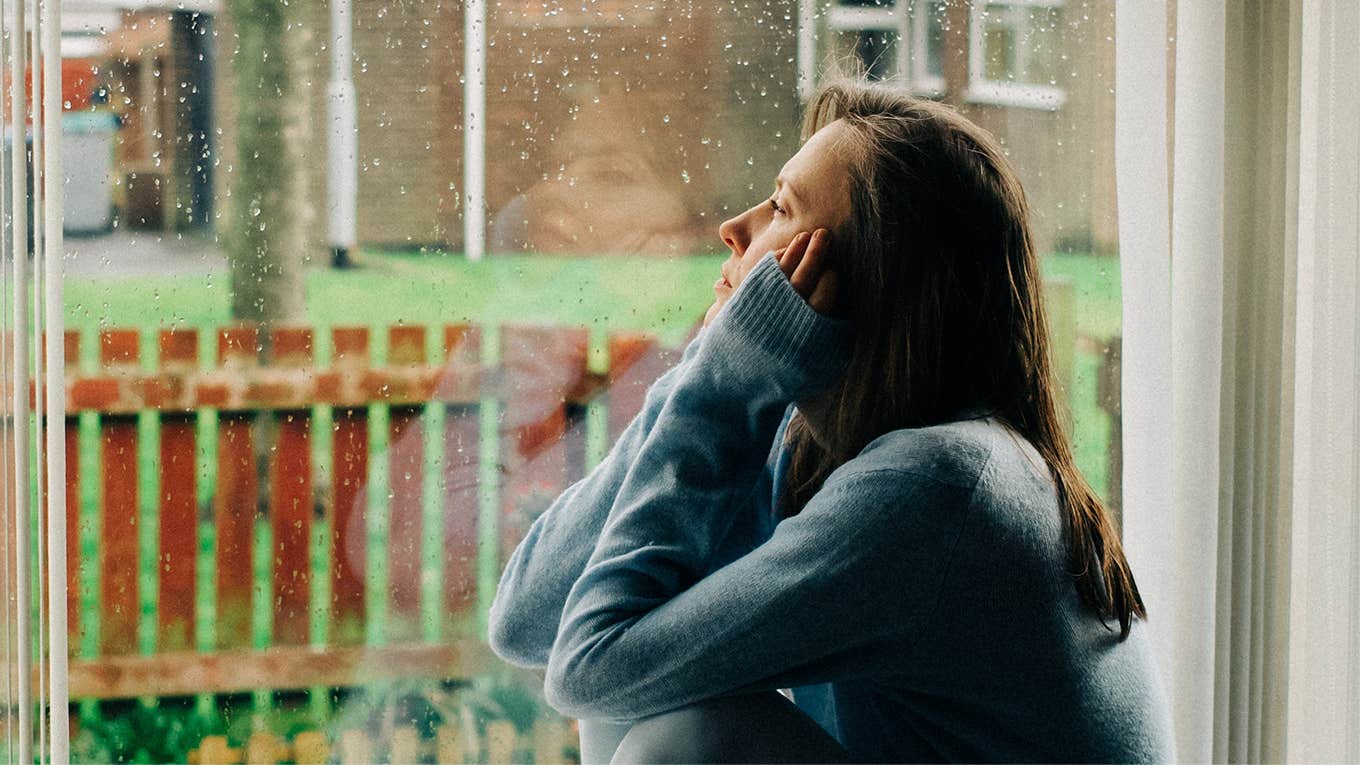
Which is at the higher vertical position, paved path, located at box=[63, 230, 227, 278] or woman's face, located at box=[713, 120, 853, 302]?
woman's face, located at box=[713, 120, 853, 302]

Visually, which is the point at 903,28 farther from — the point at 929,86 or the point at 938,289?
the point at 938,289

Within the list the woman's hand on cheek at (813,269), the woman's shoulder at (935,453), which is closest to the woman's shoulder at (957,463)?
the woman's shoulder at (935,453)

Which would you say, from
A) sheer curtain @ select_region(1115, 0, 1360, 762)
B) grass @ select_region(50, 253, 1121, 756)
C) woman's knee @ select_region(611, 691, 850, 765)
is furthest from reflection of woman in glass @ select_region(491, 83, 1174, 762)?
sheer curtain @ select_region(1115, 0, 1360, 762)

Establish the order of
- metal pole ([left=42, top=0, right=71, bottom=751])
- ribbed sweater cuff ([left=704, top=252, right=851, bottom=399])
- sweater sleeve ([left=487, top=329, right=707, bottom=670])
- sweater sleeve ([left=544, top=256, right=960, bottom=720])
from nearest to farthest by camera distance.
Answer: sweater sleeve ([left=544, top=256, right=960, bottom=720]), ribbed sweater cuff ([left=704, top=252, right=851, bottom=399]), sweater sleeve ([left=487, top=329, right=707, bottom=670]), metal pole ([left=42, top=0, right=71, bottom=751])

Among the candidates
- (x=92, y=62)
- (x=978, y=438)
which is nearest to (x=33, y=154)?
(x=92, y=62)

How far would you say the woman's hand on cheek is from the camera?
1.11 metres

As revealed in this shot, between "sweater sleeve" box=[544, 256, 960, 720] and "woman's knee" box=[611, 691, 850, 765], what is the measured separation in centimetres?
4

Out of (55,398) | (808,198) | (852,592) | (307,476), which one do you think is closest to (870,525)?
(852,592)

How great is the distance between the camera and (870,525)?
0.95m

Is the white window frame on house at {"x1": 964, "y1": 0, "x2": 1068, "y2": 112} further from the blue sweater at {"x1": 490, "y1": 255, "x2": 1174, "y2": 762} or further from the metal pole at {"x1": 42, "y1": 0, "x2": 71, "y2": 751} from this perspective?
the metal pole at {"x1": 42, "y1": 0, "x2": 71, "y2": 751}

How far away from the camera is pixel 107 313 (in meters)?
1.55

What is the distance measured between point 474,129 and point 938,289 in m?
0.77

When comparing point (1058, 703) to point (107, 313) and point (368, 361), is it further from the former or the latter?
point (107, 313)

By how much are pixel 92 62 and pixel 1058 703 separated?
1.41 metres
